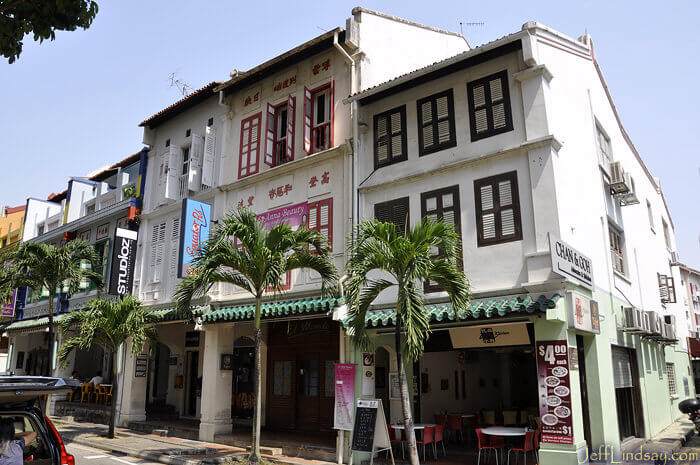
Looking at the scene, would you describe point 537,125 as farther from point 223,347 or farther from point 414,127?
point 223,347

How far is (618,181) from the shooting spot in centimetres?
1416

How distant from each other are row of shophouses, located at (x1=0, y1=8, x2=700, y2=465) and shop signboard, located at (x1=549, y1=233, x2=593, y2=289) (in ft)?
0.17

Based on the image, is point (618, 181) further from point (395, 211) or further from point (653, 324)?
point (395, 211)

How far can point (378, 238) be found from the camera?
9.25 meters

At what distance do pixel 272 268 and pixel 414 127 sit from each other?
5.17 m

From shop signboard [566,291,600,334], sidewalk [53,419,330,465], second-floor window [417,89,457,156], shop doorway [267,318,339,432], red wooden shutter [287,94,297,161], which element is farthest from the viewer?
shop doorway [267,318,339,432]

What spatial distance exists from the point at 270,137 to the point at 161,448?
30.6 feet

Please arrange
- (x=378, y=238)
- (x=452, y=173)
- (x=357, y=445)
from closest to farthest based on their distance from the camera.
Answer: (x=378, y=238), (x=357, y=445), (x=452, y=173)

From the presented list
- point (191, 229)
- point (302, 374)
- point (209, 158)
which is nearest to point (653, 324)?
point (302, 374)

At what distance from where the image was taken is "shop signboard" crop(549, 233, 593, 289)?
966 centimetres

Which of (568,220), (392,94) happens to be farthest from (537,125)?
(392,94)

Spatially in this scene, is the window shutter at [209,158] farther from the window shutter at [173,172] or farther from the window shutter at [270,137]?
the window shutter at [270,137]

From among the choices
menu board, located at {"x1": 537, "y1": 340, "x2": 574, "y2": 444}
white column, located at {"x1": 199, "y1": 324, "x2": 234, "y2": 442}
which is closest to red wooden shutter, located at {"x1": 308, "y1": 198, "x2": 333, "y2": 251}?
white column, located at {"x1": 199, "y1": 324, "x2": 234, "y2": 442}

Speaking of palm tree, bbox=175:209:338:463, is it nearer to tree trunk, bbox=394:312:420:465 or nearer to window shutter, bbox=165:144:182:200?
tree trunk, bbox=394:312:420:465
